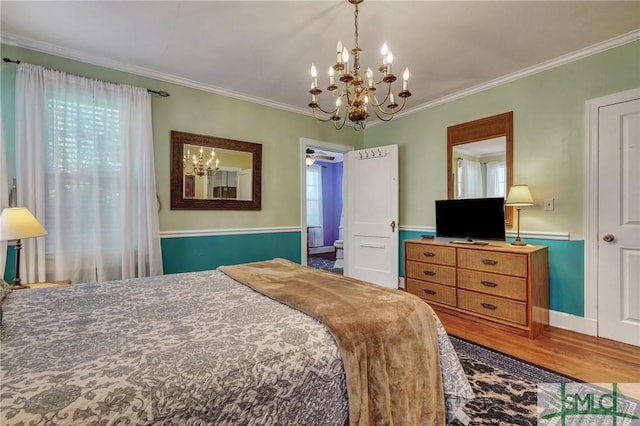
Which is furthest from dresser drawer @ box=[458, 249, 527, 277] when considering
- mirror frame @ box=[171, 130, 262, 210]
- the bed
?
mirror frame @ box=[171, 130, 262, 210]

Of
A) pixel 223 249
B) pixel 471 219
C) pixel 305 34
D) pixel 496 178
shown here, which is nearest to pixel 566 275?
pixel 471 219

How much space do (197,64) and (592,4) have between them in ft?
10.3

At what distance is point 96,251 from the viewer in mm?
A: 2623

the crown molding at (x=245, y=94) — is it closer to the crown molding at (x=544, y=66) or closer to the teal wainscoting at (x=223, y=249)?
the crown molding at (x=544, y=66)

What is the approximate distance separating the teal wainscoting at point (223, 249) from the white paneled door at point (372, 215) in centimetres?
92

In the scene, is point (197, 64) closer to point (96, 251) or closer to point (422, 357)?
point (96, 251)

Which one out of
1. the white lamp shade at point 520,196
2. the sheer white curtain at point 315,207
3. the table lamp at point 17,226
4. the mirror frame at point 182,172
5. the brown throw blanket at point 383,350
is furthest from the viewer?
the sheer white curtain at point 315,207

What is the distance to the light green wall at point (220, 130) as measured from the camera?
8.36 ft

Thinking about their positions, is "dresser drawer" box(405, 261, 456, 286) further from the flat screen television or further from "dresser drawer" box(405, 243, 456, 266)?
the flat screen television

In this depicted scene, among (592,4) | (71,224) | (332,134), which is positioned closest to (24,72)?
(71,224)

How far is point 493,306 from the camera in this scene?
2.84m

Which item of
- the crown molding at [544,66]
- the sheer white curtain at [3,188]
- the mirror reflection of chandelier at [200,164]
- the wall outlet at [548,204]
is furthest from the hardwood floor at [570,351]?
the sheer white curtain at [3,188]

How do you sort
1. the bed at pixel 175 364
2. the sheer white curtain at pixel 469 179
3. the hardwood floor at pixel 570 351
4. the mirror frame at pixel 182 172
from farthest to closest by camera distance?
1. the sheer white curtain at pixel 469 179
2. the mirror frame at pixel 182 172
3. the hardwood floor at pixel 570 351
4. the bed at pixel 175 364

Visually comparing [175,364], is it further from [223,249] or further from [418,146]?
[418,146]
